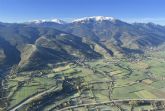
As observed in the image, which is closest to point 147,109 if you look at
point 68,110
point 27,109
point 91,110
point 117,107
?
point 117,107

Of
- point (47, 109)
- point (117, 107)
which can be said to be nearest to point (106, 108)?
point (117, 107)

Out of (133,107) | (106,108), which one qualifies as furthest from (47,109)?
(133,107)

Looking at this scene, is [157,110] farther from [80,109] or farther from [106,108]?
[80,109]

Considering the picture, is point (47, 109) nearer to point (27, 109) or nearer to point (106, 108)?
point (27, 109)

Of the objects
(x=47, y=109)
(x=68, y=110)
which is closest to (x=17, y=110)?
(x=47, y=109)

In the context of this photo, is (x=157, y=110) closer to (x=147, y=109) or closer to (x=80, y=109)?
(x=147, y=109)

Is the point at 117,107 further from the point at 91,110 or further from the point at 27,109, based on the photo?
the point at 27,109
